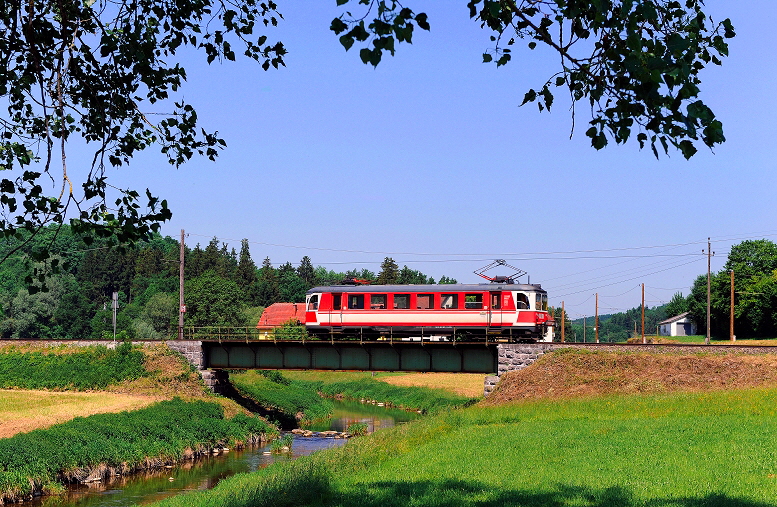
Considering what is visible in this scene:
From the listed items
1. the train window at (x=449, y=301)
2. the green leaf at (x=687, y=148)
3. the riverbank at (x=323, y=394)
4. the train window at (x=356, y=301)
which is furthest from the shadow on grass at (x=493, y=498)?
the train window at (x=356, y=301)

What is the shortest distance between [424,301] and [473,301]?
9.11 ft

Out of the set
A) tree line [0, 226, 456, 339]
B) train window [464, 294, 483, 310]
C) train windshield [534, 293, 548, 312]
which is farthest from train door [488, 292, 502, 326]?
tree line [0, 226, 456, 339]

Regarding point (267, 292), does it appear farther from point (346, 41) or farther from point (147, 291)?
point (346, 41)

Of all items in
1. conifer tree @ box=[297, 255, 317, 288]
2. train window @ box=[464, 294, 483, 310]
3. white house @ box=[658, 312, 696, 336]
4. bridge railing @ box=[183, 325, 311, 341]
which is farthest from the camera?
conifer tree @ box=[297, 255, 317, 288]

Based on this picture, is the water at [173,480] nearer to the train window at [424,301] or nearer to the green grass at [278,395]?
the train window at [424,301]

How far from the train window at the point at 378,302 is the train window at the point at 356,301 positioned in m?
0.62

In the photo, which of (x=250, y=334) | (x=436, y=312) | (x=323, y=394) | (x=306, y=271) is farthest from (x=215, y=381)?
(x=306, y=271)

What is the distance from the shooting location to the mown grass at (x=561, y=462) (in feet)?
52.9

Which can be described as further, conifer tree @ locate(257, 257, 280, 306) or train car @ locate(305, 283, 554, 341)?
conifer tree @ locate(257, 257, 280, 306)

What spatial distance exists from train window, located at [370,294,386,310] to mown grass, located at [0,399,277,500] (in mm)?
8835

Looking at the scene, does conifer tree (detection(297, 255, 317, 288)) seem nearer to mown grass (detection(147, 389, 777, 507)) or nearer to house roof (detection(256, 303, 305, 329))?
house roof (detection(256, 303, 305, 329))

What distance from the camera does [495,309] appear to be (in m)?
44.2

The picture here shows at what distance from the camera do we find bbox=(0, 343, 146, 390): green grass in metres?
46.9

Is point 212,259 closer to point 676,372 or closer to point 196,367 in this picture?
point 196,367
